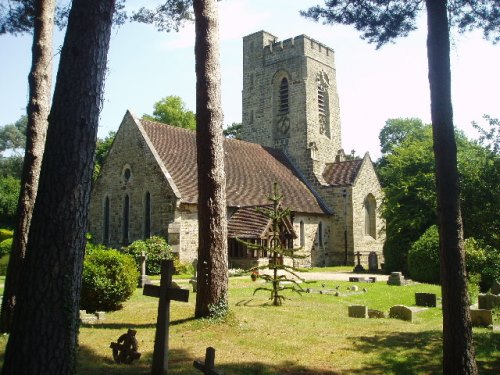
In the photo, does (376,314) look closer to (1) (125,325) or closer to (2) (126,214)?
(1) (125,325)

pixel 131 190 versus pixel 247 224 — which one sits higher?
pixel 131 190

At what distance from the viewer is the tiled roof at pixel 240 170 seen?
23.9m

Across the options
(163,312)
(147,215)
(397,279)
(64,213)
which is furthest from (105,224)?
(64,213)

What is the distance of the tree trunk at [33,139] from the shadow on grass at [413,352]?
18.8 ft

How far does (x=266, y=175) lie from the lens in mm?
29203

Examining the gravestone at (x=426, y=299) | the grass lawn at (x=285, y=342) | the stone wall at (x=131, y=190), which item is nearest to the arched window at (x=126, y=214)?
the stone wall at (x=131, y=190)

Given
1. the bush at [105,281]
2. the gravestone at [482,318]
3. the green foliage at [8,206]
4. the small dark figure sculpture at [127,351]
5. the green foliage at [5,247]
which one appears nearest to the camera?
the small dark figure sculpture at [127,351]

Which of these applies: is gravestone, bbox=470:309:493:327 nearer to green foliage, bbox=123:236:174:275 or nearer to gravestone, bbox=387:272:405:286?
gravestone, bbox=387:272:405:286

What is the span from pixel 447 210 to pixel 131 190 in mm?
20323

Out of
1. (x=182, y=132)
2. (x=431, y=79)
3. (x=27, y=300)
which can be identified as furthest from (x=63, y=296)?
(x=182, y=132)

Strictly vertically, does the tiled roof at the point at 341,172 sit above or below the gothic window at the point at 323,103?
below

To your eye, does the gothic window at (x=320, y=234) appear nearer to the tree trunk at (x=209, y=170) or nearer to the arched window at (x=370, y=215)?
the arched window at (x=370, y=215)

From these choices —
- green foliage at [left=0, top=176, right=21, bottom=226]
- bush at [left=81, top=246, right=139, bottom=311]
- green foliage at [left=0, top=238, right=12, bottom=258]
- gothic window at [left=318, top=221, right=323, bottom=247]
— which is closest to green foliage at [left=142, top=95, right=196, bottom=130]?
green foliage at [left=0, top=176, right=21, bottom=226]

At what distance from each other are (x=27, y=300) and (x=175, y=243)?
17405 mm
